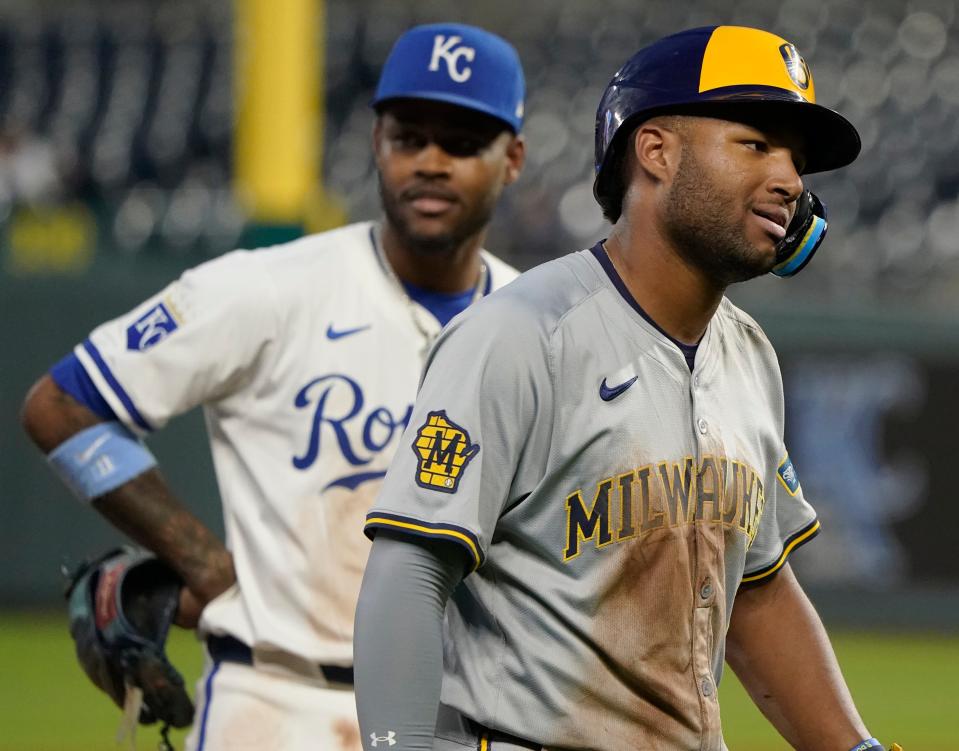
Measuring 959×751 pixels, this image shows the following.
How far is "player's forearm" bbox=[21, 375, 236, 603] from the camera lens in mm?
3588

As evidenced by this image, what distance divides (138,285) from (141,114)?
6053 mm

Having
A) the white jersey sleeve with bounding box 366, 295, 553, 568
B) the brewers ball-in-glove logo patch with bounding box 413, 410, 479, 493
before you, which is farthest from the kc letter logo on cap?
the brewers ball-in-glove logo patch with bounding box 413, 410, 479, 493

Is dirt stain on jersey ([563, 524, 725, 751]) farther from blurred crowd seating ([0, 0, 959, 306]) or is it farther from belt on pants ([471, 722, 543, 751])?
blurred crowd seating ([0, 0, 959, 306])

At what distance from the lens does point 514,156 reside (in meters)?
4.13

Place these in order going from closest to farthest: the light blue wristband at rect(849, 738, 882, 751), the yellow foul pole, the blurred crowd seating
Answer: the light blue wristband at rect(849, 738, 882, 751) < the yellow foul pole < the blurred crowd seating

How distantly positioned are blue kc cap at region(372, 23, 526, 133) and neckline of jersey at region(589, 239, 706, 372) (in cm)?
136

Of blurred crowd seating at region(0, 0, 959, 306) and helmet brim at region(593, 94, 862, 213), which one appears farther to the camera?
blurred crowd seating at region(0, 0, 959, 306)

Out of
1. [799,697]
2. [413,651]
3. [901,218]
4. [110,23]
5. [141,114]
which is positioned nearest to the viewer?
[413,651]

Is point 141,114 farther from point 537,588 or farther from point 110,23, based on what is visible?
point 537,588

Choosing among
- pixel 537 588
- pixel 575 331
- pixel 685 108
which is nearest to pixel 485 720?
pixel 537 588

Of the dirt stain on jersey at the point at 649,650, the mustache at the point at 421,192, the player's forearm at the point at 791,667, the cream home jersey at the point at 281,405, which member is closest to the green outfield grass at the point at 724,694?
the cream home jersey at the point at 281,405

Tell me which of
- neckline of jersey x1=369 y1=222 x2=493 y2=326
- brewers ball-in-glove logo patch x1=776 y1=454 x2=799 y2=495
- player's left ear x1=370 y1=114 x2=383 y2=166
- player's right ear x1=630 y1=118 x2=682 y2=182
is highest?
player's right ear x1=630 y1=118 x2=682 y2=182

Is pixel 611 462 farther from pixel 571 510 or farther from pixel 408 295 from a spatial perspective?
pixel 408 295

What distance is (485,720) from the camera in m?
2.39
